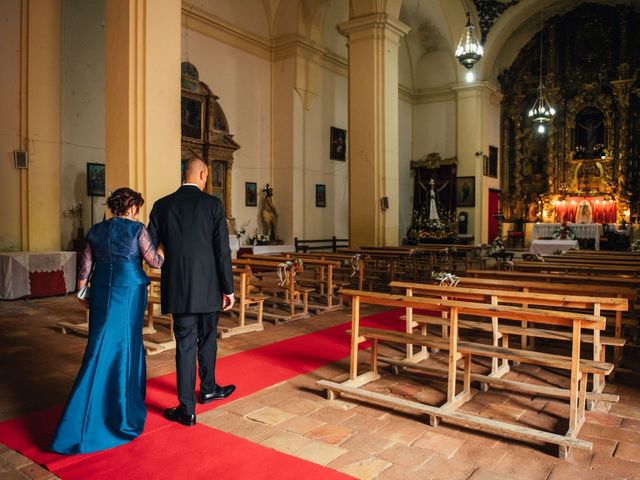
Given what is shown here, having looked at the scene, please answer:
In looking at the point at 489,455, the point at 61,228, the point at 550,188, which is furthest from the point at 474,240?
the point at 489,455

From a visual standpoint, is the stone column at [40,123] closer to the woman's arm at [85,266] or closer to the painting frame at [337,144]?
the woman's arm at [85,266]

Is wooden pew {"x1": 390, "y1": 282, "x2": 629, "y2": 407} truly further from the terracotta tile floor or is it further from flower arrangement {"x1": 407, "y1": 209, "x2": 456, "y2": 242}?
flower arrangement {"x1": 407, "y1": 209, "x2": 456, "y2": 242}

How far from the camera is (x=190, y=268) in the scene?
11.4 ft

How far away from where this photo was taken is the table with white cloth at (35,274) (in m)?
8.68

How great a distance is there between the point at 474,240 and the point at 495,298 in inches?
597

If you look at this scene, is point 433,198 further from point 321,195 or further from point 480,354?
point 480,354

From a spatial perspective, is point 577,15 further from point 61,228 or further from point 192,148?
point 61,228

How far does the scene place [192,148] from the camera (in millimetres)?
13234

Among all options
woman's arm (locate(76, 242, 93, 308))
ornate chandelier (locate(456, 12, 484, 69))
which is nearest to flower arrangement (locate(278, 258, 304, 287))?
woman's arm (locate(76, 242, 93, 308))

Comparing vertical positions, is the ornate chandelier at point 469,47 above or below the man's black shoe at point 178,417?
above

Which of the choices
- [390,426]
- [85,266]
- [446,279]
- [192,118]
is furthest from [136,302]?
[192,118]

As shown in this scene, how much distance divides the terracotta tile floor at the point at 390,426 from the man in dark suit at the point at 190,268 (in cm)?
39

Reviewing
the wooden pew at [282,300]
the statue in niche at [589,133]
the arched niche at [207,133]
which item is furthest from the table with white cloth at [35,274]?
the statue in niche at [589,133]

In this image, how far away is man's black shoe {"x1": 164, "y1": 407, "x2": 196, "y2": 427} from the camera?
135 inches
